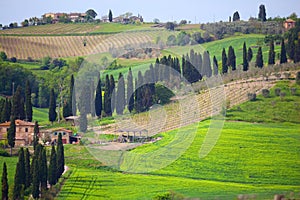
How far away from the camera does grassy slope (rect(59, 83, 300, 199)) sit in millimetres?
32125

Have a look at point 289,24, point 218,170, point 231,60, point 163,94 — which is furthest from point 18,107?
point 289,24

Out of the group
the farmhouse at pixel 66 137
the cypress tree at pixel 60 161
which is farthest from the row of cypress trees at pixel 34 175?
the farmhouse at pixel 66 137

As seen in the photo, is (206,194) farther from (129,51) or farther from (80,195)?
(129,51)

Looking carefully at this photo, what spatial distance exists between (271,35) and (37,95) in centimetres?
2022

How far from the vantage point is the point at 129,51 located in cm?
7050

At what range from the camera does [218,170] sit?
35.4 meters

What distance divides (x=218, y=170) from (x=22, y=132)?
12451mm

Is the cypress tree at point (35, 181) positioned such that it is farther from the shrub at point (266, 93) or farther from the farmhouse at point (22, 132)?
the shrub at point (266, 93)

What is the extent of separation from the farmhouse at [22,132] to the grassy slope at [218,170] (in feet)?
Answer: 11.7

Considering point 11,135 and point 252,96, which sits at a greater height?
point 252,96

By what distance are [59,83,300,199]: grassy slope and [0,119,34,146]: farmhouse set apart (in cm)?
356

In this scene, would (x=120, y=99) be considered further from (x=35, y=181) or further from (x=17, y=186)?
(x=17, y=186)

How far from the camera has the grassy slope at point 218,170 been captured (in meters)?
32.1

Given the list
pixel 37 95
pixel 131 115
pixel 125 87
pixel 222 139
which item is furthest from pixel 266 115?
pixel 37 95
